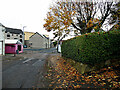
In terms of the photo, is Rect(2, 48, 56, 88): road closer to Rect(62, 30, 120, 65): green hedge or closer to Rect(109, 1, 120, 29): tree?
Rect(62, 30, 120, 65): green hedge

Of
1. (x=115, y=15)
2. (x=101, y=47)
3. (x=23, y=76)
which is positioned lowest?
(x=23, y=76)

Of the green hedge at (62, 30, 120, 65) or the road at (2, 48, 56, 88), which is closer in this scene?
the road at (2, 48, 56, 88)

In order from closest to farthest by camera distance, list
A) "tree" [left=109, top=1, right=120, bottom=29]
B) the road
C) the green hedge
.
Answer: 1. the road
2. the green hedge
3. "tree" [left=109, top=1, right=120, bottom=29]

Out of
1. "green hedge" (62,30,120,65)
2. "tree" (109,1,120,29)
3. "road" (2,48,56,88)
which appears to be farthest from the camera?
"tree" (109,1,120,29)

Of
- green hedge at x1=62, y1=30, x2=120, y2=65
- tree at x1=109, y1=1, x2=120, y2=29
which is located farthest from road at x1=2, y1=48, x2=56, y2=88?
tree at x1=109, y1=1, x2=120, y2=29

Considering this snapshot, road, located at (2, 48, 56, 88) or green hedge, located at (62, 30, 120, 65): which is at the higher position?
green hedge, located at (62, 30, 120, 65)

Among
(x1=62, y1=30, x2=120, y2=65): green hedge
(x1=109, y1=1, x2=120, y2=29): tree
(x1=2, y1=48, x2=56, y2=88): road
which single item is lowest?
(x1=2, y1=48, x2=56, y2=88): road

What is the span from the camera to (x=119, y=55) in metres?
4.91

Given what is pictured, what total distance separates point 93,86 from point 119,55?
3.26 m

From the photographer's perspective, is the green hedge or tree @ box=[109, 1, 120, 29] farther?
tree @ box=[109, 1, 120, 29]

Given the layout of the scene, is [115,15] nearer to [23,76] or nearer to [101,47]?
[101,47]

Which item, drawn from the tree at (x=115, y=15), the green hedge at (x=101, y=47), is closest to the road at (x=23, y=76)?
the green hedge at (x=101, y=47)

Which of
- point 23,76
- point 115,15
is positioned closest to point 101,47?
→ point 23,76

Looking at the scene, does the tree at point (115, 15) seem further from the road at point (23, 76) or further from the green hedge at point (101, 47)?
the road at point (23, 76)
